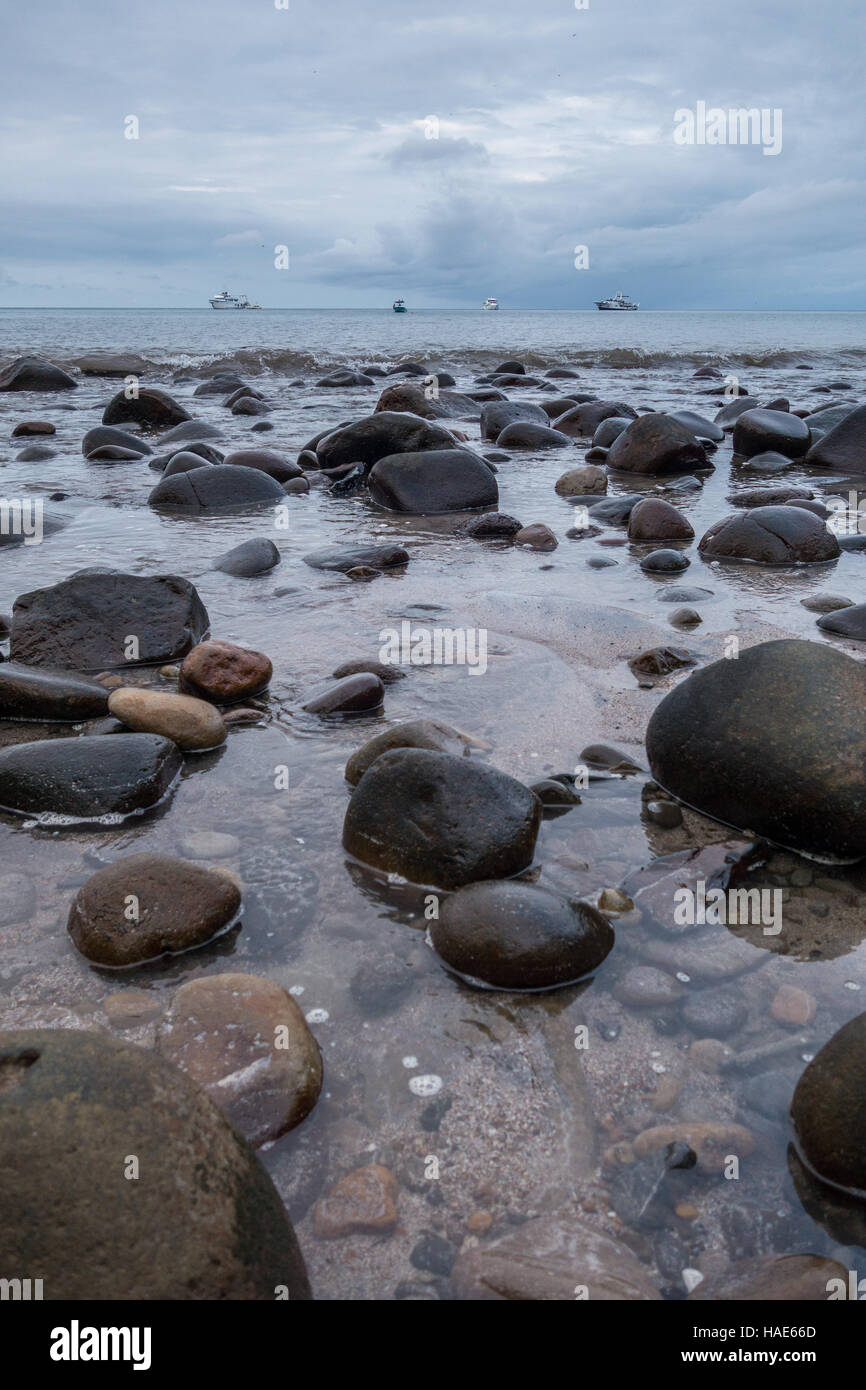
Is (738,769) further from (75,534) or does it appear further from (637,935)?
(75,534)

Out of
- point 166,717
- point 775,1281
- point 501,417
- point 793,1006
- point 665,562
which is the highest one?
point 501,417

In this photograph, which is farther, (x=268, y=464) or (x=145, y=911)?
(x=268, y=464)

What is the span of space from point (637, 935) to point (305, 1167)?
1030mm

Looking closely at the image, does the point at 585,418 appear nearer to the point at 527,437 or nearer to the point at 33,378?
the point at 527,437

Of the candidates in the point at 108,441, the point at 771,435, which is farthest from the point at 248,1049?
the point at 771,435

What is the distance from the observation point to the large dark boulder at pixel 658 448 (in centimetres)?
945

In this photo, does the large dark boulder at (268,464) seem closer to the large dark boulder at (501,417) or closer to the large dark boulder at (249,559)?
the large dark boulder at (249,559)

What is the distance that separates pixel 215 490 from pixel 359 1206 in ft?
22.7

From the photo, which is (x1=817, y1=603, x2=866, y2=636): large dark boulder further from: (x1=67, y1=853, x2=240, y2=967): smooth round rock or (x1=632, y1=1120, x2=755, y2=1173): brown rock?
(x1=67, y1=853, x2=240, y2=967): smooth round rock

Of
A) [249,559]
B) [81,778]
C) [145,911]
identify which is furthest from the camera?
[249,559]

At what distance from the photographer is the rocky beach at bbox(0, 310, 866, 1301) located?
4.75 ft

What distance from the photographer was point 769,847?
2805mm

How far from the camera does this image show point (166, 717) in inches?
132

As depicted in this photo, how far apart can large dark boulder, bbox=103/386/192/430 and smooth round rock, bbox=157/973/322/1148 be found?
465 inches
